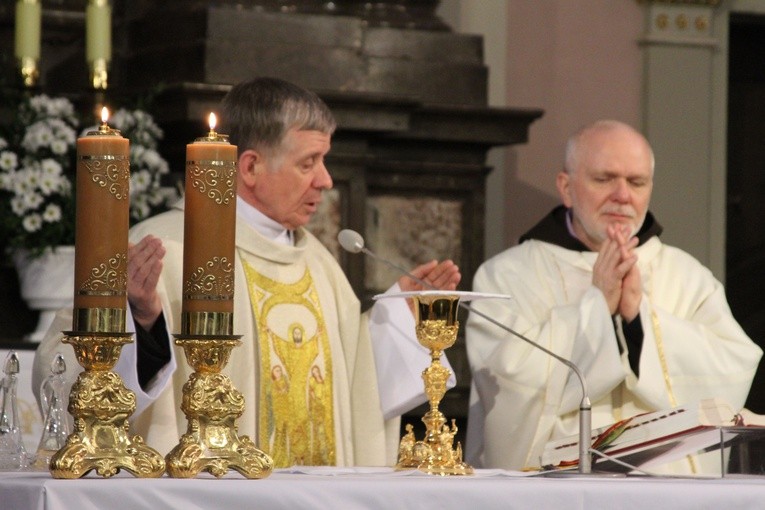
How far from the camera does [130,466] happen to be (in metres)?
2.82

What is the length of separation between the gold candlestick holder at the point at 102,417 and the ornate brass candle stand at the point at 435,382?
74 centimetres

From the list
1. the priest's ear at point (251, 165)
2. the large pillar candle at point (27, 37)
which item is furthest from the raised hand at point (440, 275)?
the large pillar candle at point (27, 37)

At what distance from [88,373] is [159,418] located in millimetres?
1125

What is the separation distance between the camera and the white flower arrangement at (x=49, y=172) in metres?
5.46

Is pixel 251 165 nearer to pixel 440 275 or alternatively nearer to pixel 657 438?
pixel 440 275

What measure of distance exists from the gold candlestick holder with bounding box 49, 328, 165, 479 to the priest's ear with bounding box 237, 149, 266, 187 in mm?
1530

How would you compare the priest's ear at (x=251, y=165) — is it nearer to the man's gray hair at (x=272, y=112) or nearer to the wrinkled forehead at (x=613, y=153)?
the man's gray hair at (x=272, y=112)

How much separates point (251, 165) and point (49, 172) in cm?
132

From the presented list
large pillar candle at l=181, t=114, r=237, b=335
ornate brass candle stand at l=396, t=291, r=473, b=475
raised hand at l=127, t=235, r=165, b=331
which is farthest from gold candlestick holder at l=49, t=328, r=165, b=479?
ornate brass candle stand at l=396, t=291, r=473, b=475

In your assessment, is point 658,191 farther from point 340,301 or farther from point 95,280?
point 95,280

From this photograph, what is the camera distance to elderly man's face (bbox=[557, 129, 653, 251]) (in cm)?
507

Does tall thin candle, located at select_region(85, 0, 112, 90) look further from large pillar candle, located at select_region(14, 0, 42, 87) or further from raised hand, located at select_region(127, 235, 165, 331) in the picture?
raised hand, located at select_region(127, 235, 165, 331)

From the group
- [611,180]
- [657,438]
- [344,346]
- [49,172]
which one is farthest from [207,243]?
[49,172]

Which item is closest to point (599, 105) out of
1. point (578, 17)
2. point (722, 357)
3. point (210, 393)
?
point (578, 17)
